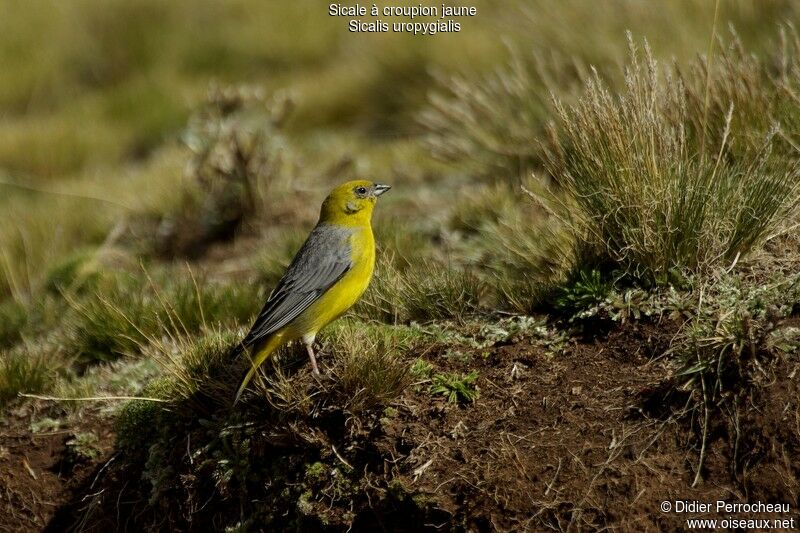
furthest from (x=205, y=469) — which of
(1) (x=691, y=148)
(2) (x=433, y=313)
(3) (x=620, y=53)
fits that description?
(3) (x=620, y=53)

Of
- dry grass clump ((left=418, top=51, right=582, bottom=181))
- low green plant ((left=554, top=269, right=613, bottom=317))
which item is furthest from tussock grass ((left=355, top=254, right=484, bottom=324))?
dry grass clump ((left=418, top=51, right=582, bottom=181))

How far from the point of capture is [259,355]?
4883mm

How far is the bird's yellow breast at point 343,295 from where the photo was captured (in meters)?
4.97

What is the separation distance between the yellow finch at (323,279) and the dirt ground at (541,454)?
286 mm

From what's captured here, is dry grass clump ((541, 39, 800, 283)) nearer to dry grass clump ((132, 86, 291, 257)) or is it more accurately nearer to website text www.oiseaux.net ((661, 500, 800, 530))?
website text www.oiseaux.net ((661, 500, 800, 530))

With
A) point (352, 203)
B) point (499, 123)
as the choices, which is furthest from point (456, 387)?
point (499, 123)

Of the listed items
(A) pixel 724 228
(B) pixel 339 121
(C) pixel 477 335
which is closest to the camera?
(A) pixel 724 228

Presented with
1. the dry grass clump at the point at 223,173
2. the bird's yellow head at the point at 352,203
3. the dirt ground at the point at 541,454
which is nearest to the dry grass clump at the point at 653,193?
the dirt ground at the point at 541,454

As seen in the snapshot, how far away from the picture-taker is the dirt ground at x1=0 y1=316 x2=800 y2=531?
411 centimetres

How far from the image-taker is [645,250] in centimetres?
486

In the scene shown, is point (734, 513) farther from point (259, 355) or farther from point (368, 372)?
point (259, 355)

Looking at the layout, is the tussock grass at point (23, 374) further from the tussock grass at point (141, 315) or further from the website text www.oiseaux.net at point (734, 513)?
the website text www.oiseaux.net at point (734, 513)

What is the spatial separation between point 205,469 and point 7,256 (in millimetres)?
3796

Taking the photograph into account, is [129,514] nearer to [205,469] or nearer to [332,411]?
[205,469]
